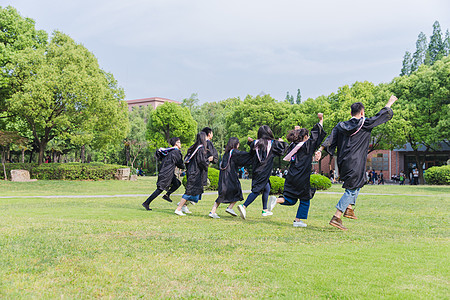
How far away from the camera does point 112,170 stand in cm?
2869

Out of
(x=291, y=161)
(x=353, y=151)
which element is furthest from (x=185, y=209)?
(x=353, y=151)

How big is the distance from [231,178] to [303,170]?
172cm

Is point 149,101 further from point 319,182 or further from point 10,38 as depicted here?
point 319,182

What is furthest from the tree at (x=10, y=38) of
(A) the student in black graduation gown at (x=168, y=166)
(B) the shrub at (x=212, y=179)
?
(A) the student in black graduation gown at (x=168, y=166)

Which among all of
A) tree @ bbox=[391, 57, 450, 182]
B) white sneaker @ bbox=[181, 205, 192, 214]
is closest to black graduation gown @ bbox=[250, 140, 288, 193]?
white sneaker @ bbox=[181, 205, 192, 214]

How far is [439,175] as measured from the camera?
27.1 metres

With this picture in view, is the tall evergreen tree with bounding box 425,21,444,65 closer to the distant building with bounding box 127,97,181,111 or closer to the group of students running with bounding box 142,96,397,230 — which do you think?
the group of students running with bounding box 142,96,397,230

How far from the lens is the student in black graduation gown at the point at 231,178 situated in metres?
8.14

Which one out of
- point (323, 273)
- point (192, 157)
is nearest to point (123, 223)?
point (192, 157)

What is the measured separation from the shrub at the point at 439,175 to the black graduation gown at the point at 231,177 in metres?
23.4

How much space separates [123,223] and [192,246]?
2534 mm

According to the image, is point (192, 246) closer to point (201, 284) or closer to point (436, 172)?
point (201, 284)

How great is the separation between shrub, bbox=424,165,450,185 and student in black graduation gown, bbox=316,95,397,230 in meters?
23.6

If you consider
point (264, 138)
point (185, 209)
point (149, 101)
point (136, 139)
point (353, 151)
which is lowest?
point (185, 209)
